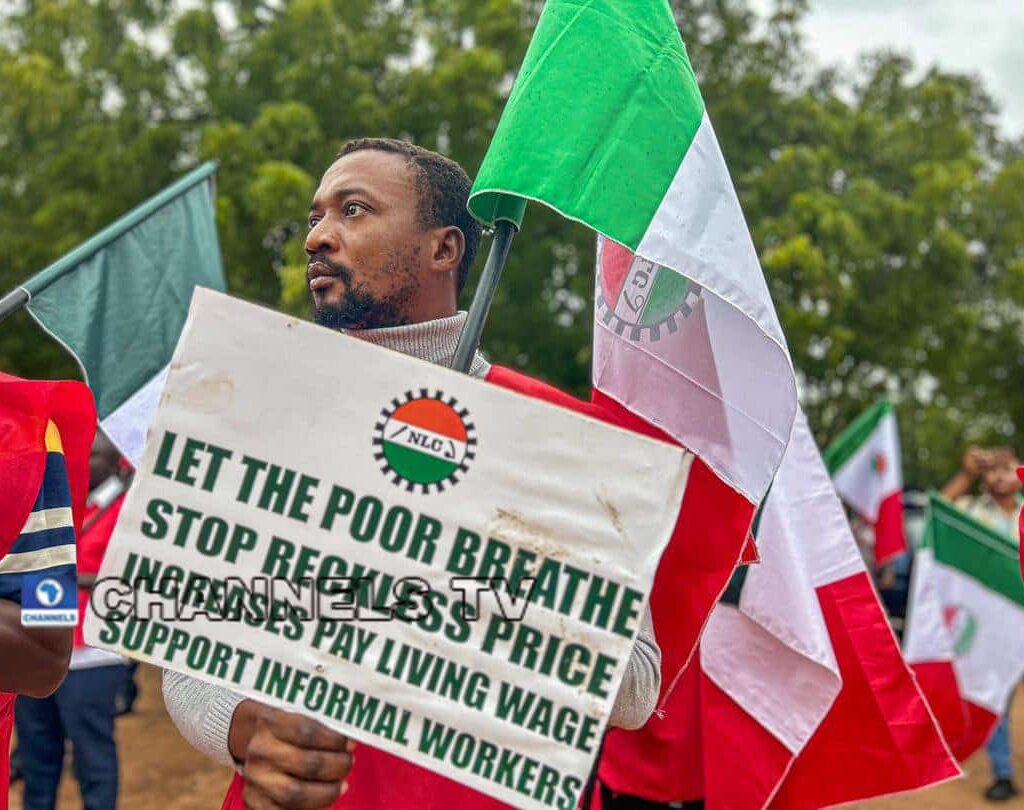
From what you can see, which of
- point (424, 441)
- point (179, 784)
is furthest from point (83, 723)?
point (424, 441)

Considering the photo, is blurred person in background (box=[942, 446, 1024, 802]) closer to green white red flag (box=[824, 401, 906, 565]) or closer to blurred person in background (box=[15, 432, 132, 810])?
green white red flag (box=[824, 401, 906, 565])

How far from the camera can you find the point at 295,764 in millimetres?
1370

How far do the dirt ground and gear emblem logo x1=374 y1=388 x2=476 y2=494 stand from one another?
549cm

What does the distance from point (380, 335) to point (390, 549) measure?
1.76 feet

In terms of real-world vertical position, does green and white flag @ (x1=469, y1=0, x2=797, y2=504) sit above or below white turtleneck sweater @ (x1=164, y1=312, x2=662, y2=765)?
above

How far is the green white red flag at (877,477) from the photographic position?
7.67m

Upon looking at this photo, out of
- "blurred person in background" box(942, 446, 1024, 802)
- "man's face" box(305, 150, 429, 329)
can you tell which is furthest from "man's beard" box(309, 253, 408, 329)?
"blurred person in background" box(942, 446, 1024, 802)

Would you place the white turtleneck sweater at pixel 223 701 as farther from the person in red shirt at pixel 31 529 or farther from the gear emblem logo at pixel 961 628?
the gear emblem logo at pixel 961 628

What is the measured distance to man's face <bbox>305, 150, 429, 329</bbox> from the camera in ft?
6.00

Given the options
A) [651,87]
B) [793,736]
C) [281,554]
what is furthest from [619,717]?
[793,736]

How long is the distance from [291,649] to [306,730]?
0.33ft

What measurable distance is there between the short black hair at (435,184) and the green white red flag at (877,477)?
6238 millimetres

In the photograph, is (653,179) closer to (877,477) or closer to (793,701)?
(793,701)

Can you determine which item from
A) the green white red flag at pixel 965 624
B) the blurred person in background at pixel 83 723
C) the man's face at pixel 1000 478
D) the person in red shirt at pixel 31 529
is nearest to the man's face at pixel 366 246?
the person in red shirt at pixel 31 529
